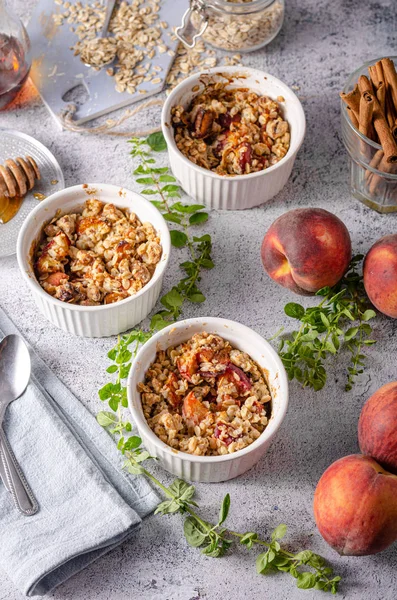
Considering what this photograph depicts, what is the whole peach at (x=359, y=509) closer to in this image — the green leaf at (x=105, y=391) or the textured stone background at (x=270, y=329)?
the textured stone background at (x=270, y=329)

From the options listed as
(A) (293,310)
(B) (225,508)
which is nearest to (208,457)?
(B) (225,508)

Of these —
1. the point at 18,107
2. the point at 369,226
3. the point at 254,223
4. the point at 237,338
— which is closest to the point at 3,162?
the point at 18,107

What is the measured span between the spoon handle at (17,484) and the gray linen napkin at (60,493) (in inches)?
0.5

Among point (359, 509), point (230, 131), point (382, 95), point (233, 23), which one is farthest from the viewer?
point (233, 23)

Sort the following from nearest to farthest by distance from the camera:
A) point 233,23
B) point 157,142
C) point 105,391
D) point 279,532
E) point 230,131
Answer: point 279,532
point 105,391
point 230,131
point 157,142
point 233,23

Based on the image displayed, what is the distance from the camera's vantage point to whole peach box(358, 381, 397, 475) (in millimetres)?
1587

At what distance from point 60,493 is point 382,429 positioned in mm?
629

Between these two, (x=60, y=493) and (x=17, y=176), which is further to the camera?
(x=17, y=176)

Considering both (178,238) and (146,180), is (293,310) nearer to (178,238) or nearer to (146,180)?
(178,238)

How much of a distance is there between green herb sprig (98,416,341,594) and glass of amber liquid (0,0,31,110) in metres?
1.00

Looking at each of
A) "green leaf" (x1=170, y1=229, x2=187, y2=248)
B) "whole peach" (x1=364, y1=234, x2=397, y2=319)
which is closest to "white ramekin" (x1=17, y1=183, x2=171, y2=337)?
"green leaf" (x1=170, y1=229, x2=187, y2=248)

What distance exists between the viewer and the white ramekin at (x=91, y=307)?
177 centimetres

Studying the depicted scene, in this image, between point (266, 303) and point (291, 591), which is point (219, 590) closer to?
point (291, 591)

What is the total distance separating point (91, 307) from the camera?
176cm
